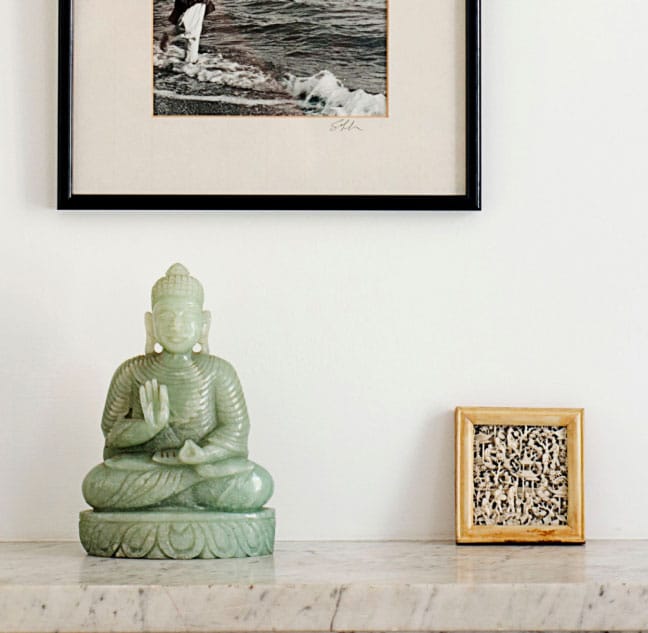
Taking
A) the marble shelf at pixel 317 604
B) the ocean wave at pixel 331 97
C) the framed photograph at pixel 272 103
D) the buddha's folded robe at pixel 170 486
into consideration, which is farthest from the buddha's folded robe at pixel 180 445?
the ocean wave at pixel 331 97

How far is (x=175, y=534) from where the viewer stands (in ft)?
3.77

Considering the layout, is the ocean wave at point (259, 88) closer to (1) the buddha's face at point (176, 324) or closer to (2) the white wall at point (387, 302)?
(2) the white wall at point (387, 302)

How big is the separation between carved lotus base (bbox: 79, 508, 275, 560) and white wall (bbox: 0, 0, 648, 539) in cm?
19

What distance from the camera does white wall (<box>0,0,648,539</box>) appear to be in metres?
1.36

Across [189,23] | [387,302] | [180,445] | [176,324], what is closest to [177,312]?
[176,324]

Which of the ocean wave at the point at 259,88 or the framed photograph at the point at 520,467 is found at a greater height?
the ocean wave at the point at 259,88

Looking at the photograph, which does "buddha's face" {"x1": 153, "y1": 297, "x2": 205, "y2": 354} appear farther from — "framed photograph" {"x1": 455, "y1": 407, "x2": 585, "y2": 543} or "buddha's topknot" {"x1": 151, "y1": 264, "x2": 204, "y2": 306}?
"framed photograph" {"x1": 455, "y1": 407, "x2": 585, "y2": 543}

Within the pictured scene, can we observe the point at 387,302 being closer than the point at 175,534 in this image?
No

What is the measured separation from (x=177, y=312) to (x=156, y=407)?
11 centimetres

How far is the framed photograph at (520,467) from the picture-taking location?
1.31 m

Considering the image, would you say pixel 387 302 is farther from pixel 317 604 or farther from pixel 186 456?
pixel 317 604
